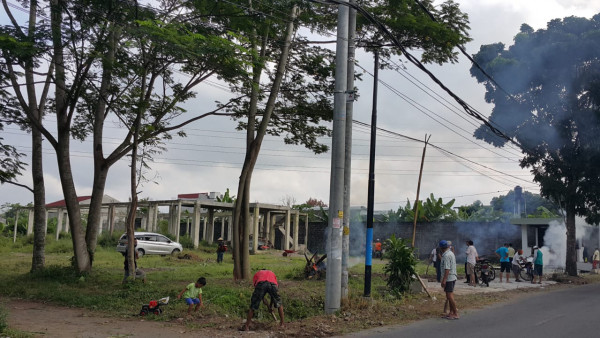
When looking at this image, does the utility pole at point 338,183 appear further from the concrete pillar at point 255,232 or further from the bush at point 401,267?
the concrete pillar at point 255,232

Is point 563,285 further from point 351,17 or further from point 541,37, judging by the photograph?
point 351,17

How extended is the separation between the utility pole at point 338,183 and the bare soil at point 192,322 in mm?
573

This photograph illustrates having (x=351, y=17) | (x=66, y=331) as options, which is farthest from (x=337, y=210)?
(x=66, y=331)

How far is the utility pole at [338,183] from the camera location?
426 inches

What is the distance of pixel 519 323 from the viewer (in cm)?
1061

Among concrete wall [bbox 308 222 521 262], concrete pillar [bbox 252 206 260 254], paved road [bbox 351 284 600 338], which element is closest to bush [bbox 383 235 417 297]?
paved road [bbox 351 284 600 338]

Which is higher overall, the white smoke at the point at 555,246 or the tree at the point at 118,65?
the tree at the point at 118,65

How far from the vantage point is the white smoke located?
102ft

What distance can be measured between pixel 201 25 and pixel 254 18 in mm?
1442

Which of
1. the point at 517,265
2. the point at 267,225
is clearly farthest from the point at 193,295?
the point at 267,225

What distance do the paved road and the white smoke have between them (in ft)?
59.1

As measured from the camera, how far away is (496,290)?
17.5 m

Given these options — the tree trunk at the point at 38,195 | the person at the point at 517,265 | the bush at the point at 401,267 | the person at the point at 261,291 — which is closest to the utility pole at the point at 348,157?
the person at the point at 261,291

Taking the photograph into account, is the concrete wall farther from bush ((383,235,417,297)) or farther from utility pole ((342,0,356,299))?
utility pole ((342,0,356,299))
